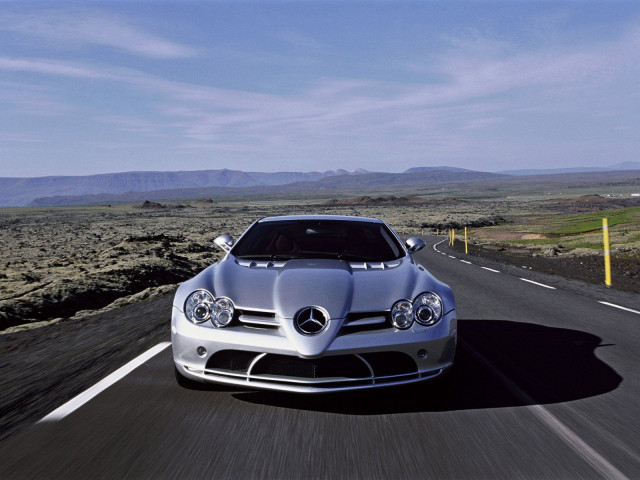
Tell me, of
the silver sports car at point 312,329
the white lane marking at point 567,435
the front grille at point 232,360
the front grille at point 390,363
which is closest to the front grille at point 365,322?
the silver sports car at point 312,329

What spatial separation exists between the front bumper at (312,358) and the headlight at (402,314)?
0.19ft

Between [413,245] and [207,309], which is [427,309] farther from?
[413,245]

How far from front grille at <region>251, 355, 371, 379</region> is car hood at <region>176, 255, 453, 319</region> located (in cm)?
29

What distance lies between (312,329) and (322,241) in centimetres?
262

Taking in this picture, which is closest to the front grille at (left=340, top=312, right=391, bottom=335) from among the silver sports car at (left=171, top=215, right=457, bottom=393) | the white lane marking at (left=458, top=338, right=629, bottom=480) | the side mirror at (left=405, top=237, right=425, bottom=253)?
the silver sports car at (left=171, top=215, right=457, bottom=393)

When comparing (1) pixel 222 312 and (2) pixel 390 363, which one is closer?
(2) pixel 390 363

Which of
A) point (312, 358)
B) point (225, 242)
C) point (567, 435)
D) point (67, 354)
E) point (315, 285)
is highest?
point (225, 242)

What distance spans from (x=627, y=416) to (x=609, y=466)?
3.52ft

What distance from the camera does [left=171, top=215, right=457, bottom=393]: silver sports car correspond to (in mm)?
4125

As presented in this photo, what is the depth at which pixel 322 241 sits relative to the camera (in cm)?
674

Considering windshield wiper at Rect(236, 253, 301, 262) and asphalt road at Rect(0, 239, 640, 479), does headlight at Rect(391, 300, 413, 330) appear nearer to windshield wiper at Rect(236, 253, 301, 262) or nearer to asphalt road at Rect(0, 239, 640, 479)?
asphalt road at Rect(0, 239, 640, 479)

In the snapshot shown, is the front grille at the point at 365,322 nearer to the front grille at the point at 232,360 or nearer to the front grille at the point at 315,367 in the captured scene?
the front grille at the point at 315,367

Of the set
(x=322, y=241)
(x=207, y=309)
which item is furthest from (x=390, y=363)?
(x=322, y=241)

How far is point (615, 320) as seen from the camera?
8531mm
